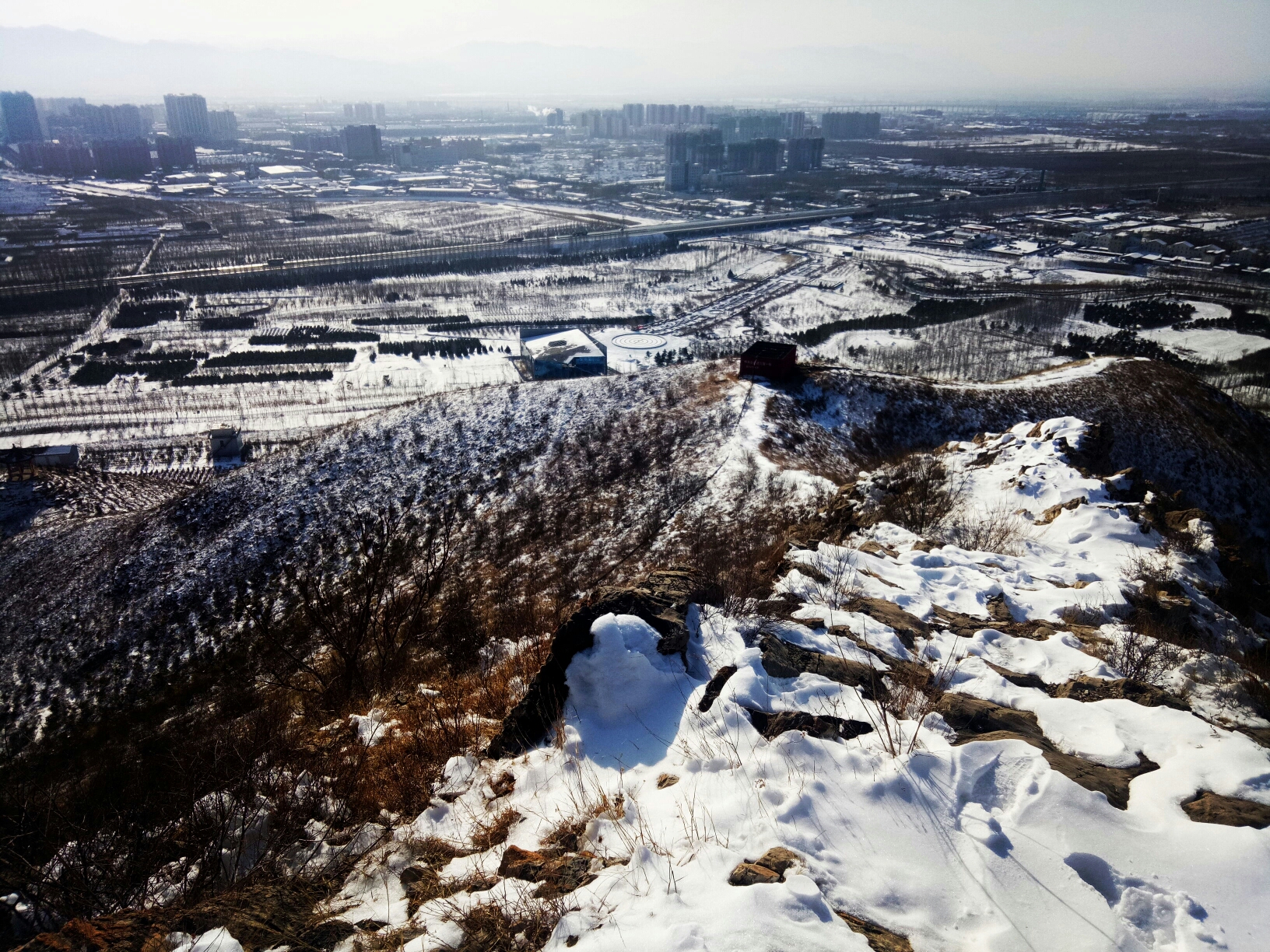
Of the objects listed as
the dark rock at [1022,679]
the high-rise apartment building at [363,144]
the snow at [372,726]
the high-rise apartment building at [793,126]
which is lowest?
the snow at [372,726]

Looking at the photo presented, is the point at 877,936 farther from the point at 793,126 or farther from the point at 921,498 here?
the point at 793,126

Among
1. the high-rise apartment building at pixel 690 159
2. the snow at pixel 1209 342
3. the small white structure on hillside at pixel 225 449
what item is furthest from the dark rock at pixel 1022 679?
the high-rise apartment building at pixel 690 159

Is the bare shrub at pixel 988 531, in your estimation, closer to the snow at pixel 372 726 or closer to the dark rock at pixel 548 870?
the dark rock at pixel 548 870

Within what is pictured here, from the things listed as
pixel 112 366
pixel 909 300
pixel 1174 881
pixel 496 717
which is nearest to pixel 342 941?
pixel 496 717

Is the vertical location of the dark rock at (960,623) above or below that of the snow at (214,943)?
above

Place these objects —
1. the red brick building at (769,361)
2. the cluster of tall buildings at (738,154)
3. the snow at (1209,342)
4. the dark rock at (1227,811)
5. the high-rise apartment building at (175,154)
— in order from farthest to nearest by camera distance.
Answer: the high-rise apartment building at (175,154)
the cluster of tall buildings at (738,154)
the snow at (1209,342)
the red brick building at (769,361)
the dark rock at (1227,811)

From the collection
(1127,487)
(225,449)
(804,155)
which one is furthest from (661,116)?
(1127,487)

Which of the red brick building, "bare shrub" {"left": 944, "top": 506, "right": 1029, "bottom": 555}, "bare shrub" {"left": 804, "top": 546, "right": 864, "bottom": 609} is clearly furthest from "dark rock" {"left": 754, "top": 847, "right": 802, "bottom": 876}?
the red brick building

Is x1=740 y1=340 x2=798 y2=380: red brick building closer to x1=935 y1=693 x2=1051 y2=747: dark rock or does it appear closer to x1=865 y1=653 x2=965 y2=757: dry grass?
x1=865 y1=653 x2=965 y2=757: dry grass
